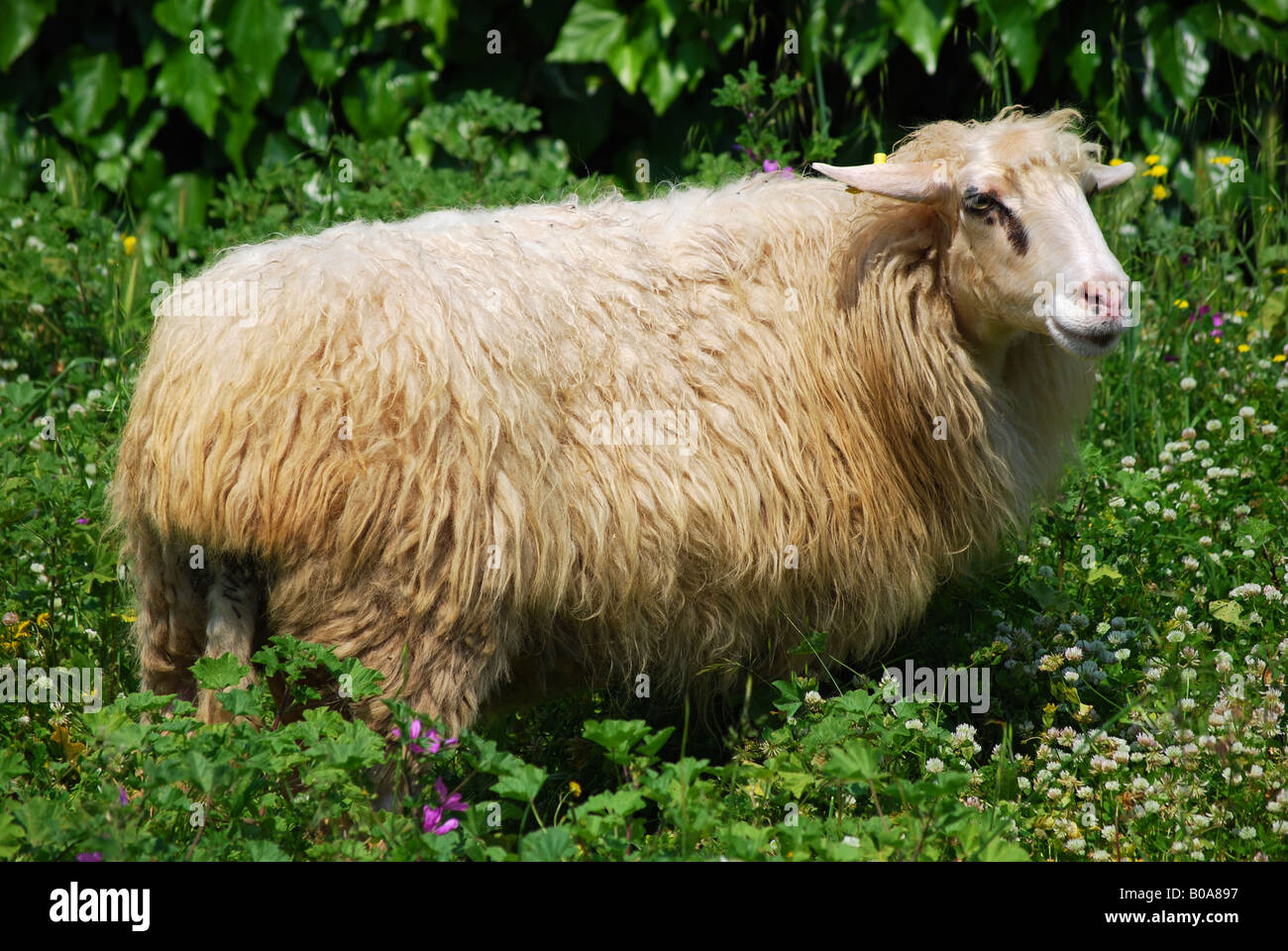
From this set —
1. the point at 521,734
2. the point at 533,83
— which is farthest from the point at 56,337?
the point at 521,734

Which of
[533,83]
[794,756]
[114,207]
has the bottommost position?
[794,756]

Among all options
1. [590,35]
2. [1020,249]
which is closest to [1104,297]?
[1020,249]

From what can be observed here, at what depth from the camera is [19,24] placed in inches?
186

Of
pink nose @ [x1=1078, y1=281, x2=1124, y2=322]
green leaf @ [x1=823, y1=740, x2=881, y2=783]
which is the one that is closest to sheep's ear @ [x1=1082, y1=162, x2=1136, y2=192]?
pink nose @ [x1=1078, y1=281, x2=1124, y2=322]

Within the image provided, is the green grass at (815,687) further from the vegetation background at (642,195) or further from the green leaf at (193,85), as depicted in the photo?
the green leaf at (193,85)

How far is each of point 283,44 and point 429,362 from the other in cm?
298

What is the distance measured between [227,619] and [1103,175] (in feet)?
7.31

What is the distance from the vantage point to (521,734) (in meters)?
3.23

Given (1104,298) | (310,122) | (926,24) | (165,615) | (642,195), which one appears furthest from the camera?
(310,122)

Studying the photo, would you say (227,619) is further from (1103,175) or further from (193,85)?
(193,85)

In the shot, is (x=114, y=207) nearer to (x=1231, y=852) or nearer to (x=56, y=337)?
(x=56, y=337)

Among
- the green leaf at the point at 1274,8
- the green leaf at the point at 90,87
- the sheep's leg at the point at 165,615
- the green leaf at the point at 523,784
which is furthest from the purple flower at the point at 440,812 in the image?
the green leaf at the point at 1274,8

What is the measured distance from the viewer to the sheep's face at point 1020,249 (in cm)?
252

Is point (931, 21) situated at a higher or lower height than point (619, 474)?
higher
